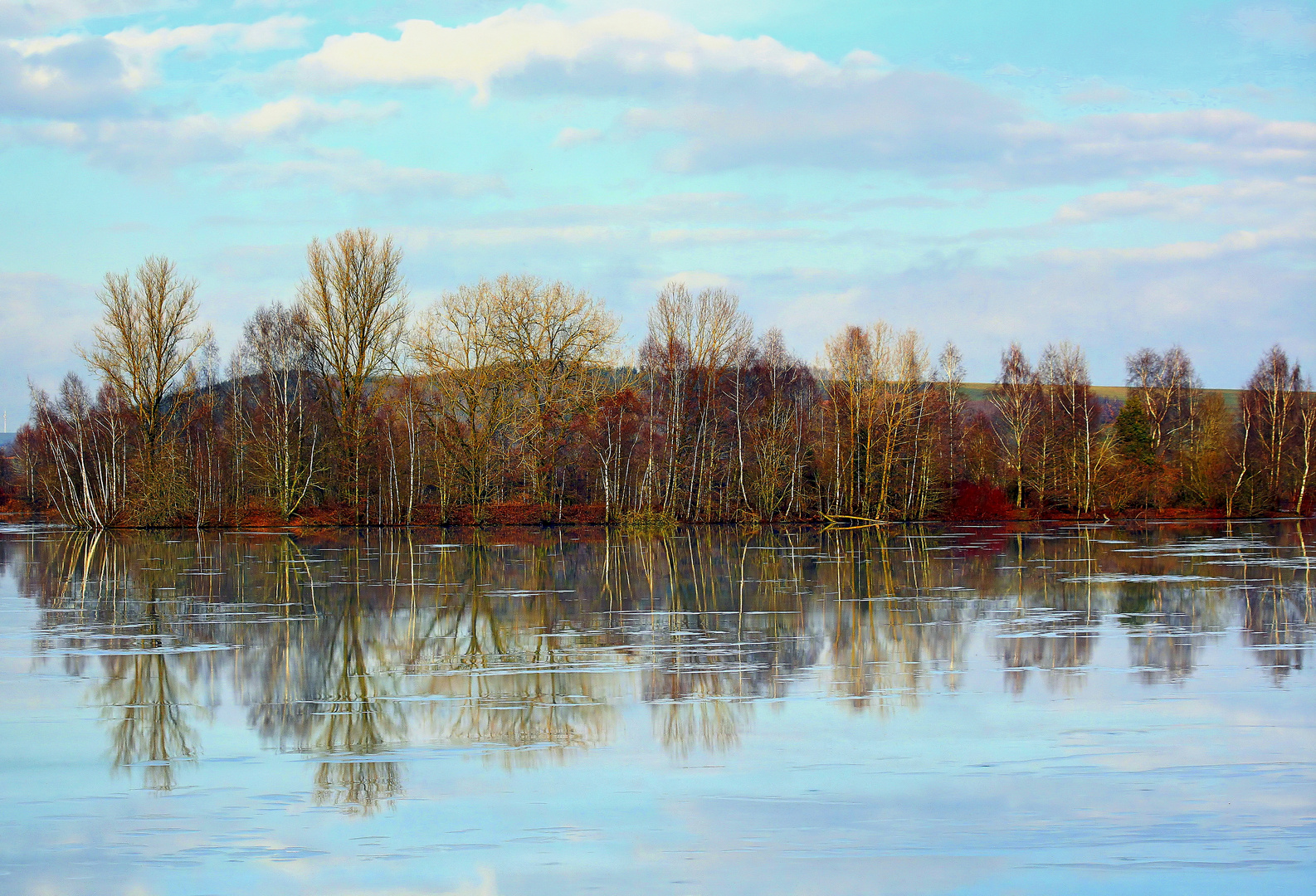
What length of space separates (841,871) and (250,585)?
1470 centimetres

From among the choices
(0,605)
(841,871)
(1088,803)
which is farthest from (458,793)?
(0,605)

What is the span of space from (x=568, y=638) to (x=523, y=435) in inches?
1165

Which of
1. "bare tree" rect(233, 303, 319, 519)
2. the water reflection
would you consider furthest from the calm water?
"bare tree" rect(233, 303, 319, 519)

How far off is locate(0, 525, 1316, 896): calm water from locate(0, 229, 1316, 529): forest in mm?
24794

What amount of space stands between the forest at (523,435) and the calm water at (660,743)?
976 inches

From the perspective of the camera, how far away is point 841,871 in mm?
4902

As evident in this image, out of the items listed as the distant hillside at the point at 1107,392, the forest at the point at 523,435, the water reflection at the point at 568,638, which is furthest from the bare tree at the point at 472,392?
the distant hillside at the point at 1107,392

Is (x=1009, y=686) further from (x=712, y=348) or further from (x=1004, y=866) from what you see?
(x=712, y=348)

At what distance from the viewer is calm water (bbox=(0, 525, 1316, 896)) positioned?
5.04m

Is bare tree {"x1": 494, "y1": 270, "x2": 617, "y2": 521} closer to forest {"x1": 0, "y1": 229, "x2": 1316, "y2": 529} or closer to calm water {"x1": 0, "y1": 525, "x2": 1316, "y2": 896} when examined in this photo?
forest {"x1": 0, "y1": 229, "x2": 1316, "y2": 529}

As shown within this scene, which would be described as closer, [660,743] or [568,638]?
[660,743]

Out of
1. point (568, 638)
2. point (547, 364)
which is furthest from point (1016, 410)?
point (568, 638)

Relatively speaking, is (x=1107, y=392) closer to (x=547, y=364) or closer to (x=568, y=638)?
(x=547, y=364)

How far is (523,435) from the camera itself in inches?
1609
